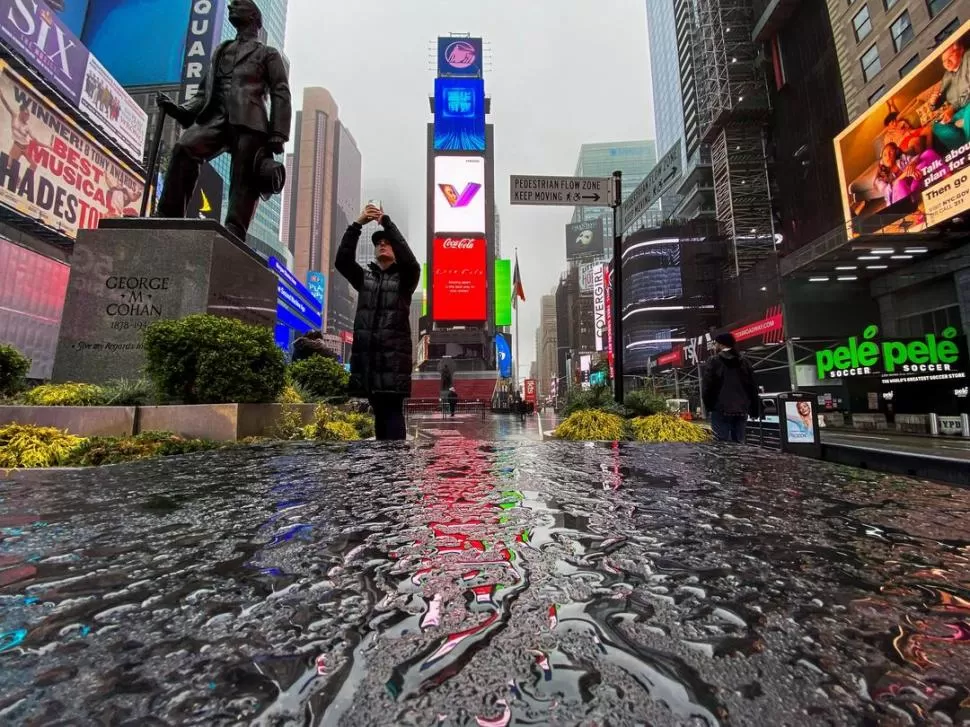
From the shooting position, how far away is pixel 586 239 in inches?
4419

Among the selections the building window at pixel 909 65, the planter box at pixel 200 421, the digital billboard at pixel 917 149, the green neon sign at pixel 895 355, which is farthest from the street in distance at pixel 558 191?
the building window at pixel 909 65

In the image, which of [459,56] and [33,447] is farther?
[459,56]

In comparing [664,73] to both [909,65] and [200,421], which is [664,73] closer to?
[909,65]

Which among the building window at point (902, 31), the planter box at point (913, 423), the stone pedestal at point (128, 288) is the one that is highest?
the building window at point (902, 31)

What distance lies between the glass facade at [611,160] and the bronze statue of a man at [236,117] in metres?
113

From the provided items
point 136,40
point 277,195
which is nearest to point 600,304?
point 277,195

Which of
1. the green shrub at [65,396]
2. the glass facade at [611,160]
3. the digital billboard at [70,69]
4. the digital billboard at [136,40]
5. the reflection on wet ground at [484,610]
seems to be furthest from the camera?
the glass facade at [611,160]

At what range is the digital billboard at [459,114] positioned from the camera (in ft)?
137

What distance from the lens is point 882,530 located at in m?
1.52

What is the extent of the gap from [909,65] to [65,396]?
31054 millimetres

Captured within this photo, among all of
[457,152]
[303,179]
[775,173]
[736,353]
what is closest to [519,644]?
[736,353]

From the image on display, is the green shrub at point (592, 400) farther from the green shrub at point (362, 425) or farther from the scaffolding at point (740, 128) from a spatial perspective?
the scaffolding at point (740, 128)

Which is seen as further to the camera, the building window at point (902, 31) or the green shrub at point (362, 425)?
the building window at point (902, 31)

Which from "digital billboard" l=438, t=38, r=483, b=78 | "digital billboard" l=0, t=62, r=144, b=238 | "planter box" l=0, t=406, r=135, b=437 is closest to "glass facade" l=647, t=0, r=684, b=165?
"digital billboard" l=438, t=38, r=483, b=78
